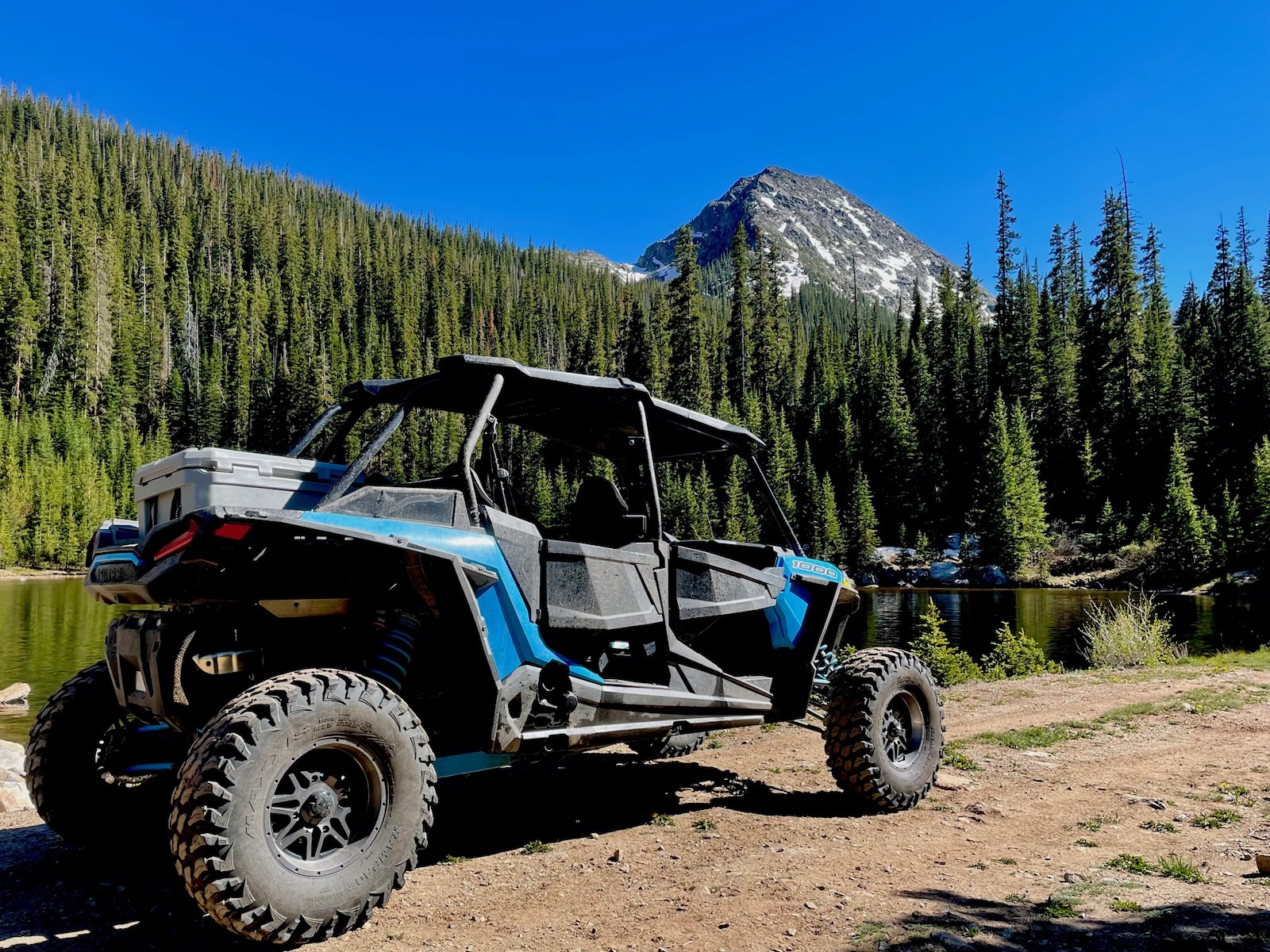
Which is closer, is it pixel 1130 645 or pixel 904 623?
pixel 1130 645

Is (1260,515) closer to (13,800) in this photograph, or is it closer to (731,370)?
(731,370)

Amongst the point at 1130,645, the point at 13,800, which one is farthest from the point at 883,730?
the point at 1130,645

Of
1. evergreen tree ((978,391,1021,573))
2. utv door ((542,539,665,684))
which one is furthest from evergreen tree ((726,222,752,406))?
utv door ((542,539,665,684))

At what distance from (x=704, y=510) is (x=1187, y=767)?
61.6 metres

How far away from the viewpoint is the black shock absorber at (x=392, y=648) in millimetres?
4484

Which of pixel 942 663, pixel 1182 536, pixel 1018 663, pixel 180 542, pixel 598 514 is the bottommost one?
pixel 1018 663

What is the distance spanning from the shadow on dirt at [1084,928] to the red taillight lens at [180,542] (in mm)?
3746

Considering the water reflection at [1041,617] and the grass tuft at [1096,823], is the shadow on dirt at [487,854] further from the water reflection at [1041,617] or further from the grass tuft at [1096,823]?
the water reflection at [1041,617]

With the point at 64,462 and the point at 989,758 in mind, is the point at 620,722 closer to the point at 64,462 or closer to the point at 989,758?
the point at 989,758

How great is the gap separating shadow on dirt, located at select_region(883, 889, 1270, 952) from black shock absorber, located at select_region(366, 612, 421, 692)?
283 cm

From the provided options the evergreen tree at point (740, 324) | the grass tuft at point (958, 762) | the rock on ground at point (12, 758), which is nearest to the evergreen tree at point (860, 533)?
the evergreen tree at point (740, 324)

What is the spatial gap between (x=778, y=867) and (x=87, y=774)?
4277 mm

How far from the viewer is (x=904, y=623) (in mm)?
40219

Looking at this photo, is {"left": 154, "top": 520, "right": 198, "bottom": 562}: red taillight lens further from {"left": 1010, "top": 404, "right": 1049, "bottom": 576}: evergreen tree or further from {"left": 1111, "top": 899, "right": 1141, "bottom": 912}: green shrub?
{"left": 1010, "top": 404, "right": 1049, "bottom": 576}: evergreen tree
